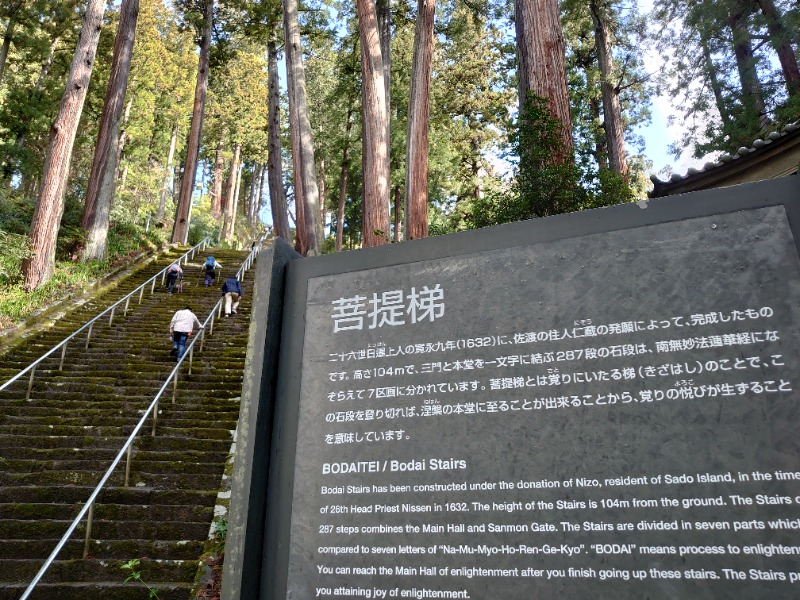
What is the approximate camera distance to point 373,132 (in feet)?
44.8

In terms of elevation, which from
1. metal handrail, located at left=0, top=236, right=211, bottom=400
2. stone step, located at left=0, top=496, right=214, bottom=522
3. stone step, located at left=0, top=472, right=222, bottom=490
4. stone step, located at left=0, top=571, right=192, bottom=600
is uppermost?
metal handrail, located at left=0, top=236, right=211, bottom=400

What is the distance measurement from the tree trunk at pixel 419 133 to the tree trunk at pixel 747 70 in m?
7.76

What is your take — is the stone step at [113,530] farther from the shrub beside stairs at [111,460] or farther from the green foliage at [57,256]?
the green foliage at [57,256]

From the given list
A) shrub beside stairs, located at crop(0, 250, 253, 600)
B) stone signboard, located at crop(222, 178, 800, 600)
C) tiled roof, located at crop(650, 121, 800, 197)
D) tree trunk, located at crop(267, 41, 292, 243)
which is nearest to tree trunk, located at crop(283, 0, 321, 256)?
shrub beside stairs, located at crop(0, 250, 253, 600)

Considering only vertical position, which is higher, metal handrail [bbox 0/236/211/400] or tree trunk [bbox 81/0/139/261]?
tree trunk [bbox 81/0/139/261]

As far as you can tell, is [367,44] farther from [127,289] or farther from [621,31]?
[621,31]

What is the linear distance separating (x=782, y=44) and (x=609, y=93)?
419 cm

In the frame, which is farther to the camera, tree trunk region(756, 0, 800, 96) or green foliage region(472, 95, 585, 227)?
tree trunk region(756, 0, 800, 96)

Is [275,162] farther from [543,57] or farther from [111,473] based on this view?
[111,473]

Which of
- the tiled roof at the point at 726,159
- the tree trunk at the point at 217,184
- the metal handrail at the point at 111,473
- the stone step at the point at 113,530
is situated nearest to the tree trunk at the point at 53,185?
the metal handrail at the point at 111,473

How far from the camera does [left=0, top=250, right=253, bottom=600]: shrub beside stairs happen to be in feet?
17.7

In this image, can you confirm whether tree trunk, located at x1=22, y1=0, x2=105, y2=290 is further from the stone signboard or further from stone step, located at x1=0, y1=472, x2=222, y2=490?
the stone signboard

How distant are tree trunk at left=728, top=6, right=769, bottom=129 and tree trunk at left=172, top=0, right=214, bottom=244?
1750 centimetres

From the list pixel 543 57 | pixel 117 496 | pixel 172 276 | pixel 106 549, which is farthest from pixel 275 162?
pixel 106 549
